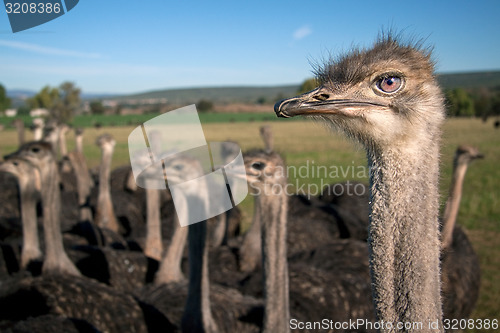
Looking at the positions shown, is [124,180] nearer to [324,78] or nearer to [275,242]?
[275,242]

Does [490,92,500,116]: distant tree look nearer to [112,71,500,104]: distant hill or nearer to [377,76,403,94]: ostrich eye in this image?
[377,76,403,94]: ostrich eye

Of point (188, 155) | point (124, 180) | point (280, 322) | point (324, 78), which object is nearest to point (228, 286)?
point (188, 155)

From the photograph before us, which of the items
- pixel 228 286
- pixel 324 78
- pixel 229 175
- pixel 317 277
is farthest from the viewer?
pixel 228 286

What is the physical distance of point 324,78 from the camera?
1.84m

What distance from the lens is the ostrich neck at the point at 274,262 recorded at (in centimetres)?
307

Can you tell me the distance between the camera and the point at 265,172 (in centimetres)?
355

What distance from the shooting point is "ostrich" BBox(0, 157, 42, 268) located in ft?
15.6

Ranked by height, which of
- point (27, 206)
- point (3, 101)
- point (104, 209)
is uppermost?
point (3, 101)

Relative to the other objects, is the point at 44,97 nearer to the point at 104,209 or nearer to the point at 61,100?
the point at 61,100

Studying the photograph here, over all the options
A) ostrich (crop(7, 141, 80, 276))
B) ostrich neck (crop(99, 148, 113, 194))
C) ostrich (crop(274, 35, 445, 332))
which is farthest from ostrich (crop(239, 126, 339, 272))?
ostrich (crop(274, 35, 445, 332))

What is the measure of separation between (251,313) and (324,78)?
2304 millimetres

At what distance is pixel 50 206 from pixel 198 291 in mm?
1902

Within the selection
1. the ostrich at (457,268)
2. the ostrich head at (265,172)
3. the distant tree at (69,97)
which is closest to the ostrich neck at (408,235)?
the ostrich head at (265,172)

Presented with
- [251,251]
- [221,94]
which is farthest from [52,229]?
[221,94]
